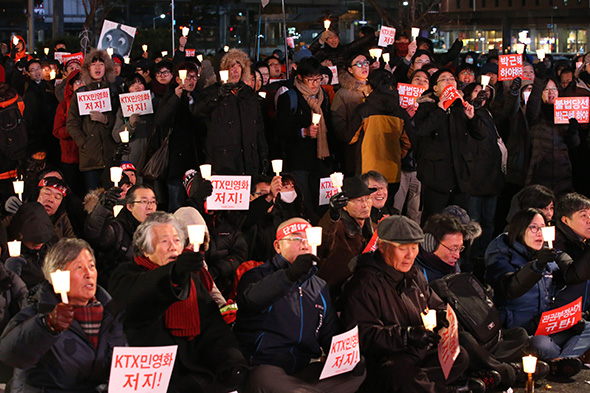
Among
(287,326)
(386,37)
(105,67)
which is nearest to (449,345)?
(287,326)

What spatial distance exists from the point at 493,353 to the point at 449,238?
0.89 meters

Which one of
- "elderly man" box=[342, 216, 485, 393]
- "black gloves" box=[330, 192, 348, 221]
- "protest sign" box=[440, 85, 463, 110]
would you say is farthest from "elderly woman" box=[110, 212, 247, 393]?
"protest sign" box=[440, 85, 463, 110]

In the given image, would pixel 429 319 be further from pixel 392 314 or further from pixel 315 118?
pixel 315 118

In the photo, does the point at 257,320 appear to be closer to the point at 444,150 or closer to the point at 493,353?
the point at 493,353

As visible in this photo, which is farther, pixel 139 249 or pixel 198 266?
pixel 139 249

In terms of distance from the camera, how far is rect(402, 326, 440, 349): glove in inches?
232

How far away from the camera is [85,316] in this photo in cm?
504

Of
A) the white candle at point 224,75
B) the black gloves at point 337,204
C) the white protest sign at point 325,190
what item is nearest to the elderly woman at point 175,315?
the black gloves at point 337,204

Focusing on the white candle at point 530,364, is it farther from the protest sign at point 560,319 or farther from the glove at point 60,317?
the glove at point 60,317

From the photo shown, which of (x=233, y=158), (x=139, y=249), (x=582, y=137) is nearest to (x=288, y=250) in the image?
(x=139, y=249)

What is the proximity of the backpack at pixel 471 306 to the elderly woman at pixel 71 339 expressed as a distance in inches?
99.4

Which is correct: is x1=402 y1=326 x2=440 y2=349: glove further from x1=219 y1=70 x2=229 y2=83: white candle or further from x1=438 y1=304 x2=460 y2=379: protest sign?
x1=219 y1=70 x2=229 y2=83: white candle

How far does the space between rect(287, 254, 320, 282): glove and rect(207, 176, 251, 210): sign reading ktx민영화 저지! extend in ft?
7.78

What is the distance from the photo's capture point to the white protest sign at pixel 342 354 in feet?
19.1
